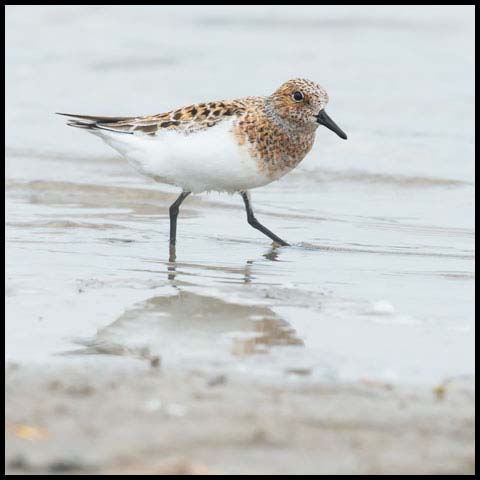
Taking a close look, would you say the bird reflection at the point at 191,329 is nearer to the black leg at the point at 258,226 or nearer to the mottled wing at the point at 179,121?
the mottled wing at the point at 179,121

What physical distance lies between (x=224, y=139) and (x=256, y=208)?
2176 millimetres

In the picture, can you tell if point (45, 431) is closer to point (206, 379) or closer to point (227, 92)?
point (206, 379)

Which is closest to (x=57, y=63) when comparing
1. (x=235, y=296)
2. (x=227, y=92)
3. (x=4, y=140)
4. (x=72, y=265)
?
(x=227, y=92)

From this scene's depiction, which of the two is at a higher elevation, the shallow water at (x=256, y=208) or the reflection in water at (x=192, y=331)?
the shallow water at (x=256, y=208)

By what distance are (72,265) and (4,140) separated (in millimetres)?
5422

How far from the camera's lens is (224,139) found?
8188 millimetres

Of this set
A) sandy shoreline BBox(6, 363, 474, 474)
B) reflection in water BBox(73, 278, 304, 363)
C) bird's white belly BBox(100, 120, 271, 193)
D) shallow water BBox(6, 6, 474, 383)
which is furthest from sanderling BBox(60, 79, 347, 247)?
sandy shoreline BBox(6, 363, 474, 474)

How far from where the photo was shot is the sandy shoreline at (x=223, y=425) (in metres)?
4.05

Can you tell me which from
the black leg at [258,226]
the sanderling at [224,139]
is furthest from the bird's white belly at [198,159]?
the black leg at [258,226]

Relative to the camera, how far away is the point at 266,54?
17.1m

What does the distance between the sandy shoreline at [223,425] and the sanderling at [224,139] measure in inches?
130

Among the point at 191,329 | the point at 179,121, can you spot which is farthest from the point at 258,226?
the point at 191,329

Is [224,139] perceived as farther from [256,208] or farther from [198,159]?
[256,208]

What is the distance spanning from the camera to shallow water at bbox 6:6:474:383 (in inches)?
227
